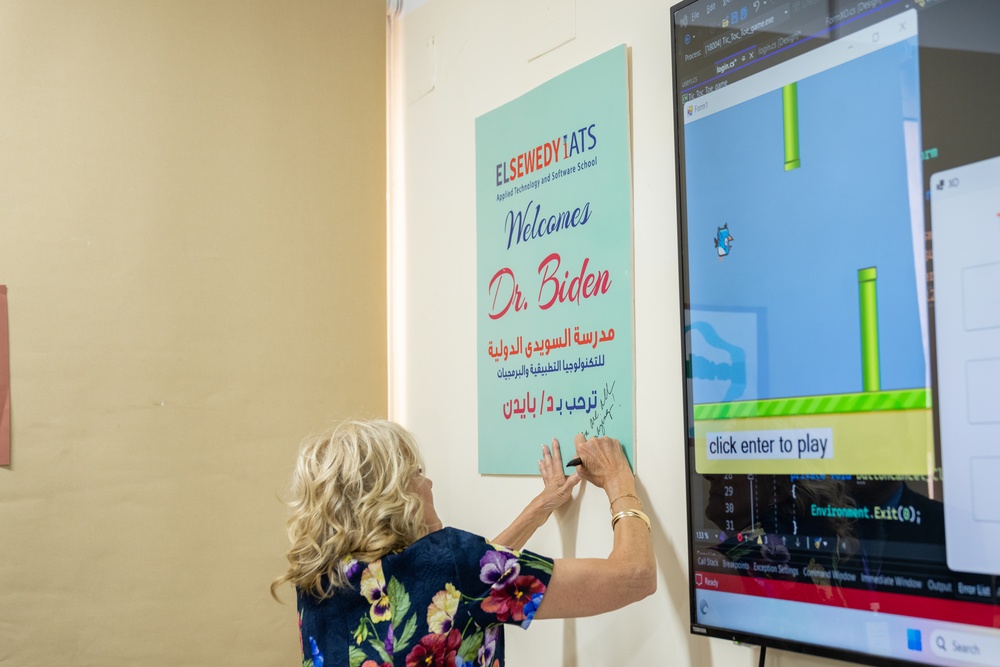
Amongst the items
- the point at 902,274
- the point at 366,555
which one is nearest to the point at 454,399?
the point at 366,555

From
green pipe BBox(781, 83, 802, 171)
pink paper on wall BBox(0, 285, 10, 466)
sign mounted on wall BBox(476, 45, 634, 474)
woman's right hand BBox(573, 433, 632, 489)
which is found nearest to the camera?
green pipe BBox(781, 83, 802, 171)

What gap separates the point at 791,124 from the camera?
4.86 feet

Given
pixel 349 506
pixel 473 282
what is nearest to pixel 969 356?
pixel 349 506

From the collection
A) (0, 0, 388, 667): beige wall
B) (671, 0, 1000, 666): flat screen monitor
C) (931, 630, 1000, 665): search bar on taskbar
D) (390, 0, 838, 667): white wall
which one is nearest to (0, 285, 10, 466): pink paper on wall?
(0, 0, 388, 667): beige wall

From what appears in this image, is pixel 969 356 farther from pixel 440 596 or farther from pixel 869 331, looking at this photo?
pixel 440 596

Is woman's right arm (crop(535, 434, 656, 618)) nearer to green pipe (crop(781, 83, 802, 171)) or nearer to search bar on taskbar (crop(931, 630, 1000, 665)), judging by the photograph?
search bar on taskbar (crop(931, 630, 1000, 665))

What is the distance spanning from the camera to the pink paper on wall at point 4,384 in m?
2.08

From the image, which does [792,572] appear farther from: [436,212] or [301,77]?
[301,77]

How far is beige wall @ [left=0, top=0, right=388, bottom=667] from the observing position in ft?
7.03

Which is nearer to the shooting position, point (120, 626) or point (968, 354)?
point (968, 354)

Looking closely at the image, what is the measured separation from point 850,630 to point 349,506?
831 mm

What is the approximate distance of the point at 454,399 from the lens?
232 cm

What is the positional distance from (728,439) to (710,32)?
2.35 ft

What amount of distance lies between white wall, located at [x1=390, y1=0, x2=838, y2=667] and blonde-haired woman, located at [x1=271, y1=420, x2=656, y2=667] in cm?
Answer: 18
